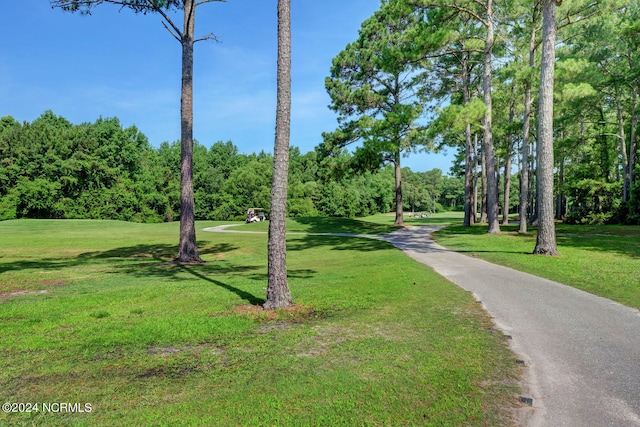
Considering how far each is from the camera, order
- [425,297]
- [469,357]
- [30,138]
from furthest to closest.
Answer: [30,138] < [425,297] < [469,357]

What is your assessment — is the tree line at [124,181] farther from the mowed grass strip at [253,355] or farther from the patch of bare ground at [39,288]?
the mowed grass strip at [253,355]

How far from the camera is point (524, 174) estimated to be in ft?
82.8

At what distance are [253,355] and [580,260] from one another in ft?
40.2

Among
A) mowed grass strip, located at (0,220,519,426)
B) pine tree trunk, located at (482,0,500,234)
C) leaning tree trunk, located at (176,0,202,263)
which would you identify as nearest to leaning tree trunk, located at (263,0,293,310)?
mowed grass strip, located at (0,220,519,426)

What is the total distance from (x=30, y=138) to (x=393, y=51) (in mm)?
59757

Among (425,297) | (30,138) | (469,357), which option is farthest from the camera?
(30,138)

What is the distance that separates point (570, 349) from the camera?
15.6 feet

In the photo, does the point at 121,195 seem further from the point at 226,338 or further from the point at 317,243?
the point at 226,338

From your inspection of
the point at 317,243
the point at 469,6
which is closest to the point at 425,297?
the point at 317,243

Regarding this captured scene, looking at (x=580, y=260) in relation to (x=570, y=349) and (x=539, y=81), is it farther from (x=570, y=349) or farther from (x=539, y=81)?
(x=539, y=81)

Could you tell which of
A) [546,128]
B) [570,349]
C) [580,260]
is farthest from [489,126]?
[570,349]

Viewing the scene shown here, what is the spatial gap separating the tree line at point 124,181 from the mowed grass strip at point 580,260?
18104mm

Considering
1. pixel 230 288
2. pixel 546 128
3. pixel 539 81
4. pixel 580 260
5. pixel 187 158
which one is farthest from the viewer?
→ pixel 539 81

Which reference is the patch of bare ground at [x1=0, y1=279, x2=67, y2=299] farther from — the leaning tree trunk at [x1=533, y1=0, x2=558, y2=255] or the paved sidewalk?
the leaning tree trunk at [x1=533, y1=0, x2=558, y2=255]
